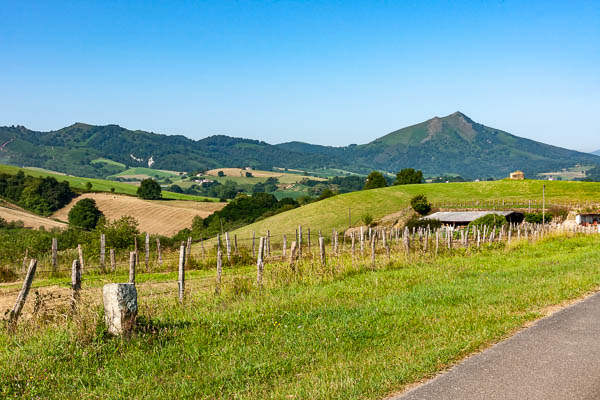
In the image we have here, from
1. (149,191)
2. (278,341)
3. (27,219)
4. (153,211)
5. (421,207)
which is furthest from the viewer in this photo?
(149,191)

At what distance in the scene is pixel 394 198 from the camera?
11131 cm

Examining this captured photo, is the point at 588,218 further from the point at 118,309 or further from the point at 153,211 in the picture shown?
the point at 153,211

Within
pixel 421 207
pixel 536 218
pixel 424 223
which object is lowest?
pixel 424 223

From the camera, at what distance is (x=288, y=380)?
8.55 metres

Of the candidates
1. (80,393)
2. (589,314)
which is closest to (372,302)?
(589,314)

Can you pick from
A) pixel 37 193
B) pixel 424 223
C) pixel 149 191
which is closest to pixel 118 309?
pixel 424 223

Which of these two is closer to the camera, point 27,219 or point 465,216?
point 465,216

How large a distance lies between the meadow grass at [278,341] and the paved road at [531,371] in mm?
411

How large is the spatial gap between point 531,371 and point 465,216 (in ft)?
258

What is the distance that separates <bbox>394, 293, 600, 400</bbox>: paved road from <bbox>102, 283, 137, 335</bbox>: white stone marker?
17.1ft

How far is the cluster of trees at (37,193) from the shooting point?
121562 millimetres

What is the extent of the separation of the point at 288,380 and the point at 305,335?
2.45 meters

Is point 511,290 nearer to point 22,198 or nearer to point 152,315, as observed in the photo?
point 152,315

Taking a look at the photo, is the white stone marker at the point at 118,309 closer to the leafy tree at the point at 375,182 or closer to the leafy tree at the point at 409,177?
the leafy tree at the point at 375,182
